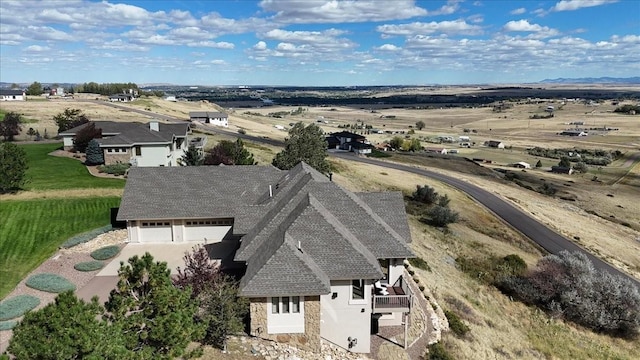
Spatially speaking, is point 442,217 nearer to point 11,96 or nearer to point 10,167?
point 10,167

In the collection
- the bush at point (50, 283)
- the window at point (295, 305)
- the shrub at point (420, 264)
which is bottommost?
the shrub at point (420, 264)

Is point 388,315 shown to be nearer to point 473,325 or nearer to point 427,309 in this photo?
point 427,309

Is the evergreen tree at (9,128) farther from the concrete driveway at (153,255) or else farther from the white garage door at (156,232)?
the white garage door at (156,232)

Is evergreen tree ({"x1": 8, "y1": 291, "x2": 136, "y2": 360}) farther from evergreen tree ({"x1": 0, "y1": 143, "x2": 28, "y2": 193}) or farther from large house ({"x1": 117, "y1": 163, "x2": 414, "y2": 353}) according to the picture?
evergreen tree ({"x1": 0, "y1": 143, "x2": 28, "y2": 193})

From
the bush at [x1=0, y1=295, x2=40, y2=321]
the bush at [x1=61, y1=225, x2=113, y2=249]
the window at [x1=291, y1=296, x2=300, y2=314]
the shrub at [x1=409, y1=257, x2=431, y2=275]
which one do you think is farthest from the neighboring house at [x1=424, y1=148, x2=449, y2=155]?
the bush at [x1=0, y1=295, x2=40, y2=321]

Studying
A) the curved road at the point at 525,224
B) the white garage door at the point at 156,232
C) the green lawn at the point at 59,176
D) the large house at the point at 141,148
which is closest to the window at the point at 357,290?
the white garage door at the point at 156,232

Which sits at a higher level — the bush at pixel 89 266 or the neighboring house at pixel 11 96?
the neighboring house at pixel 11 96

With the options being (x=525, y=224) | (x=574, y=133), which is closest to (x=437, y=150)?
(x=525, y=224)
